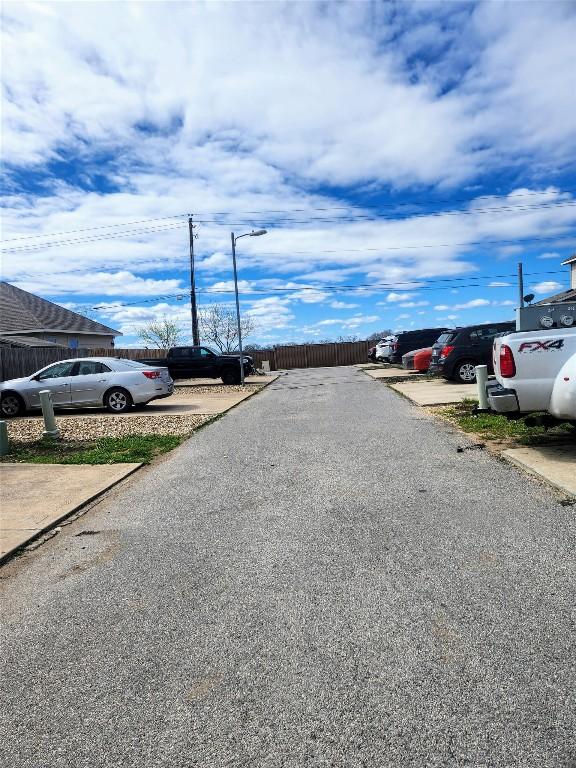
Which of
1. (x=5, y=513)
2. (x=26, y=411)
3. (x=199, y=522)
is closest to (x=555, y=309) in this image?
(x=199, y=522)

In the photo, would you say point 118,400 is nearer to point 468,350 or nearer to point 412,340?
point 468,350

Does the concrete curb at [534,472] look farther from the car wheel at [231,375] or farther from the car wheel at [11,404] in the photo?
the car wheel at [231,375]

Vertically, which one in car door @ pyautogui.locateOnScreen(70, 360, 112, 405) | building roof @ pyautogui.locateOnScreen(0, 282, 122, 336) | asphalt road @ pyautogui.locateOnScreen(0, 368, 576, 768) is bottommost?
asphalt road @ pyautogui.locateOnScreen(0, 368, 576, 768)

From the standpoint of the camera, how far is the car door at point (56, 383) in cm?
1451

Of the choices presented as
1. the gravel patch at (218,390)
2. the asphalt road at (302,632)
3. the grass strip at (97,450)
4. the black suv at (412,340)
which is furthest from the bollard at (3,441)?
the black suv at (412,340)

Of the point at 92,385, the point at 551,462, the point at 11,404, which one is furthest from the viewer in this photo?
the point at 11,404

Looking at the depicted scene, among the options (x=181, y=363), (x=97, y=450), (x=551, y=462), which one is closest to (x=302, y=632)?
(x=551, y=462)

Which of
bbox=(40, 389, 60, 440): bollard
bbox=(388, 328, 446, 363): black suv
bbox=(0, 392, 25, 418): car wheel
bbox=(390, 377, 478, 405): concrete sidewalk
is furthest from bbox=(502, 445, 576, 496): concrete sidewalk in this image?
bbox=(388, 328, 446, 363): black suv

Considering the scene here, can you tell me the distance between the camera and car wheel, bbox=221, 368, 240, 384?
25.7m

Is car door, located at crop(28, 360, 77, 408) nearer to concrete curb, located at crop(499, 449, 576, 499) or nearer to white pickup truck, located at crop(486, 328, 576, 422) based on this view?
concrete curb, located at crop(499, 449, 576, 499)

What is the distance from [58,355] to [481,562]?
80.5 ft

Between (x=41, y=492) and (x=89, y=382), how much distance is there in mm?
8134

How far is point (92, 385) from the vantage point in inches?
571

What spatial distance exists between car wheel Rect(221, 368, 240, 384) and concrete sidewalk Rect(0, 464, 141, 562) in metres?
17.6
